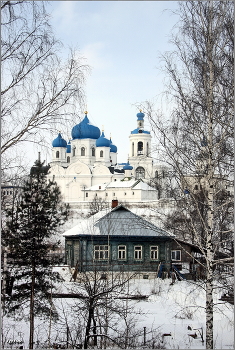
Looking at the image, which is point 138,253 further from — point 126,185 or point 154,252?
point 126,185

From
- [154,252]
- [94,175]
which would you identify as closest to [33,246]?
[154,252]

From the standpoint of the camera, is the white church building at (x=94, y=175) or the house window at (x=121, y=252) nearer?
the house window at (x=121, y=252)

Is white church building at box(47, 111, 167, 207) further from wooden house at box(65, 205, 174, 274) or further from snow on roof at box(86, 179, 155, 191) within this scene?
wooden house at box(65, 205, 174, 274)

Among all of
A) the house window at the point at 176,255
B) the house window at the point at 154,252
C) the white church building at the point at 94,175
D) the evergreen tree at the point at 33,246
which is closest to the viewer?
the evergreen tree at the point at 33,246

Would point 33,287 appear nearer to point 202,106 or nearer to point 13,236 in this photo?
point 13,236

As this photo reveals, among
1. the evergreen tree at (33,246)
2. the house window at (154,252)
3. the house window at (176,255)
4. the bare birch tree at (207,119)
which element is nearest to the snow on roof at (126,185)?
the house window at (176,255)

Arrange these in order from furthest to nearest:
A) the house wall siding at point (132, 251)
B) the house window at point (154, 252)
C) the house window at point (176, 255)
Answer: the house window at point (176, 255) → the house window at point (154, 252) → the house wall siding at point (132, 251)

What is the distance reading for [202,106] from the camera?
273 inches

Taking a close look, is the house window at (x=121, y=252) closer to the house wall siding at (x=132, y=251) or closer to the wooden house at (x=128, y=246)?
the wooden house at (x=128, y=246)

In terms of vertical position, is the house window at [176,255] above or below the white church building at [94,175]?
below

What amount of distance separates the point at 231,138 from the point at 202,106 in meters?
0.75

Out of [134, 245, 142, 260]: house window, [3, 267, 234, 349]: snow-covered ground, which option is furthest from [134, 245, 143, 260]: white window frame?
[3, 267, 234, 349]: snow-covered ground

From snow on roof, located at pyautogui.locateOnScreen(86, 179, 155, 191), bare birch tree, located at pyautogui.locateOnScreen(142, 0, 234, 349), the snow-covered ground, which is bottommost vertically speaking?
the snow-covered ground

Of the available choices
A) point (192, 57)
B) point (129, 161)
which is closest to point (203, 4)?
point (192, 57)
